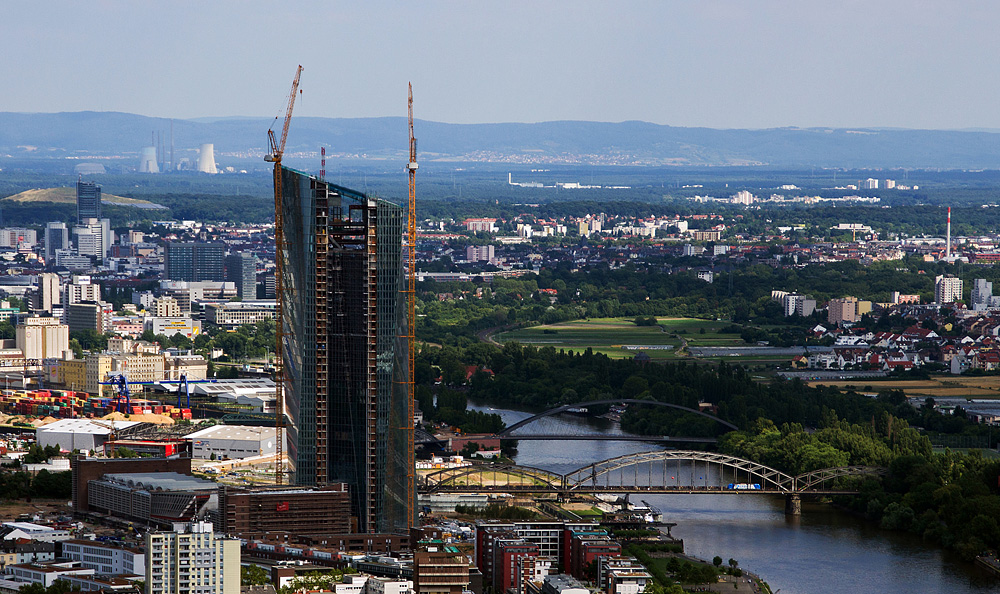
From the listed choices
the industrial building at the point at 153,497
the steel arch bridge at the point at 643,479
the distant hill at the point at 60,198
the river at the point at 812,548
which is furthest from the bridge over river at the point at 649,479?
the distant hill at the point at 60,198

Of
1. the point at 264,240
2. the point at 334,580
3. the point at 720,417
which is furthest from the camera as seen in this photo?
the point at 264,240

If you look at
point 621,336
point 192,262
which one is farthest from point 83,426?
point 192,262

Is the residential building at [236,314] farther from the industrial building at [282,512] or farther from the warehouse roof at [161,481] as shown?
the industrial building at [282,512]

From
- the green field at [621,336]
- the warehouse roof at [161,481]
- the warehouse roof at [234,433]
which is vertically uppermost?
the warehouse roof at [161,481]

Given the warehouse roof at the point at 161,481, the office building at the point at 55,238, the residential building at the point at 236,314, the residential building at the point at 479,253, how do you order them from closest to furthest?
the warehouse roof at the point at 161,481, the residential building at the point at 236,314, the residential building at the point at 479,253, the office building at the point at 55,238

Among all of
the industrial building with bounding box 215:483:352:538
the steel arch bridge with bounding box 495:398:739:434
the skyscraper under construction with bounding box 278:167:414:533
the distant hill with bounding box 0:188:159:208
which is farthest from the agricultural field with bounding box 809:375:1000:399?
the distant hill with bounding box 0:188:159:208

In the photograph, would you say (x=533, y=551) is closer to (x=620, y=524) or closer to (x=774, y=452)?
(x=620, y=524)

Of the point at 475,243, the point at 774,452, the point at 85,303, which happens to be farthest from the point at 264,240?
the point at 774,452
